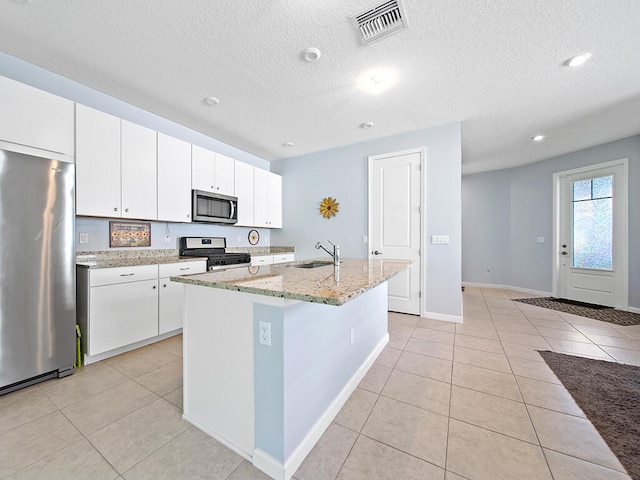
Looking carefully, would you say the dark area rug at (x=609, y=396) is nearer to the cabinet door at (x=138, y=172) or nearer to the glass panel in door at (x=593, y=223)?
the glass panel in door at (x=593, y=223)

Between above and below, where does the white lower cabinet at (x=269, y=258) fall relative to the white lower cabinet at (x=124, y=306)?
above

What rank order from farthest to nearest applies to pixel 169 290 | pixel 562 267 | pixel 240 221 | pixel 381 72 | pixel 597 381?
pixel 562 267
pixel 240 221
pixel 169 290
pixel 381 72
pixel 597 381

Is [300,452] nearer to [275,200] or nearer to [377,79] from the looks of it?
[377,79]

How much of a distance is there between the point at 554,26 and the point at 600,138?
3343mm

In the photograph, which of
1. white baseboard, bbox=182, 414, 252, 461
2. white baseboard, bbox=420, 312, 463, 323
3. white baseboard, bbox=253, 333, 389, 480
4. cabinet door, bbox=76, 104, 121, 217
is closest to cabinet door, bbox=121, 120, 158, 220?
cabinet door, bbox=76, 104, 121, 217

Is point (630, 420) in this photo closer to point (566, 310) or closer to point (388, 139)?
point (566, 310)

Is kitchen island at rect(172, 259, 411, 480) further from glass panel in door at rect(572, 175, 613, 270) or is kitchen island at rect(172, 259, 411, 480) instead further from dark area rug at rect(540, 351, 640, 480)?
glass panel in door at rect(572, 175, 613, 270)

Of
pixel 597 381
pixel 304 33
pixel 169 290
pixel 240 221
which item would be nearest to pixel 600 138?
pixel 597 381

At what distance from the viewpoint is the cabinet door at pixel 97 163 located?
87.4 inches

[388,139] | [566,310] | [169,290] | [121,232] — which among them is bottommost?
[566,310]

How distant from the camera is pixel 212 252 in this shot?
3.71 metres

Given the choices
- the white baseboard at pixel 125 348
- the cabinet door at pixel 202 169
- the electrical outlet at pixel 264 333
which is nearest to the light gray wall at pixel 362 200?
the cabinet door at pixel 202 169

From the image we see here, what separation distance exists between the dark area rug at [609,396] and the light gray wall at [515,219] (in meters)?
3.36

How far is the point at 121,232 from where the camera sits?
2.76 meters
